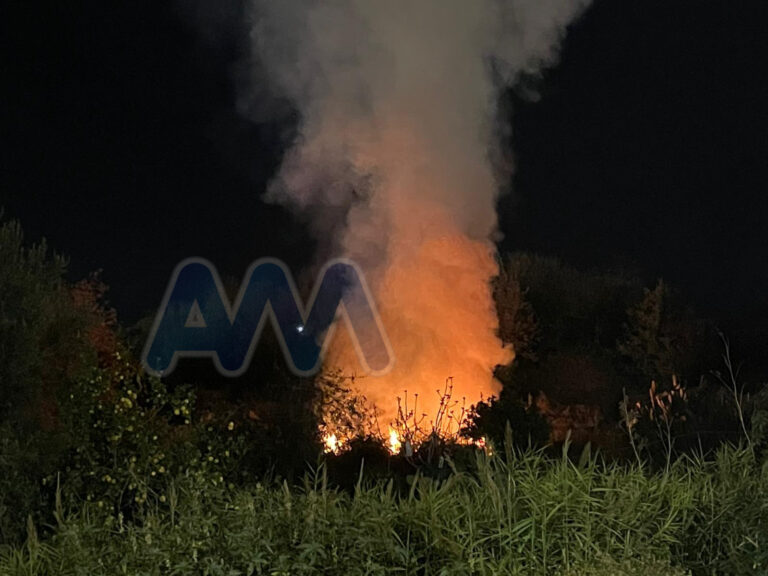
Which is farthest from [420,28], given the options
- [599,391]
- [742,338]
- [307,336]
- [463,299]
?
[742,338]

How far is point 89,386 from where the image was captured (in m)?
8.62

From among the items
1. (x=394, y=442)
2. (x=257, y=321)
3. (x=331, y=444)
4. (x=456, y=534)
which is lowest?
(x=456, y=534)

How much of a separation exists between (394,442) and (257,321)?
26.9 ft

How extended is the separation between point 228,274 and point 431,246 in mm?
10828

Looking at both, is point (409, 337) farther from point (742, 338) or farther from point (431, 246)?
point (742, 338)

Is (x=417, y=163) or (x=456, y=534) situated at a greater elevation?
(x=417, y=163)

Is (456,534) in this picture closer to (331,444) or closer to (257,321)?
(331,444)

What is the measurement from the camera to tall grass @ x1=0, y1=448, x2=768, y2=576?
5.02 metres

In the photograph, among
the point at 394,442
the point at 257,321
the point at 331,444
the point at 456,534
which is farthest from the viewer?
the point at 257,321

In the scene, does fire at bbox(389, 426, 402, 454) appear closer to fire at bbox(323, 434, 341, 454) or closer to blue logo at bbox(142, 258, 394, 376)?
fire at bbox(323, 434, 341, 454)

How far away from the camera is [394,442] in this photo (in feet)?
41.3

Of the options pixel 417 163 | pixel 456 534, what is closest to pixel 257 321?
pixel 417 163

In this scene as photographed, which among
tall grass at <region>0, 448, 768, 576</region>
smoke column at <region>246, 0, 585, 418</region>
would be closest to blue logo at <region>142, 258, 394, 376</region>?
smoke column at <region>246, 0, 585, 418</region>

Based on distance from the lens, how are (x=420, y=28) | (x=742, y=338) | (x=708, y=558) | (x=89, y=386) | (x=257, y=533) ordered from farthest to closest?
(x=742, y=338)
(x=420, y=28)
(x=89, y=386)
(x=708, y=558)
(x=257, y=533)
